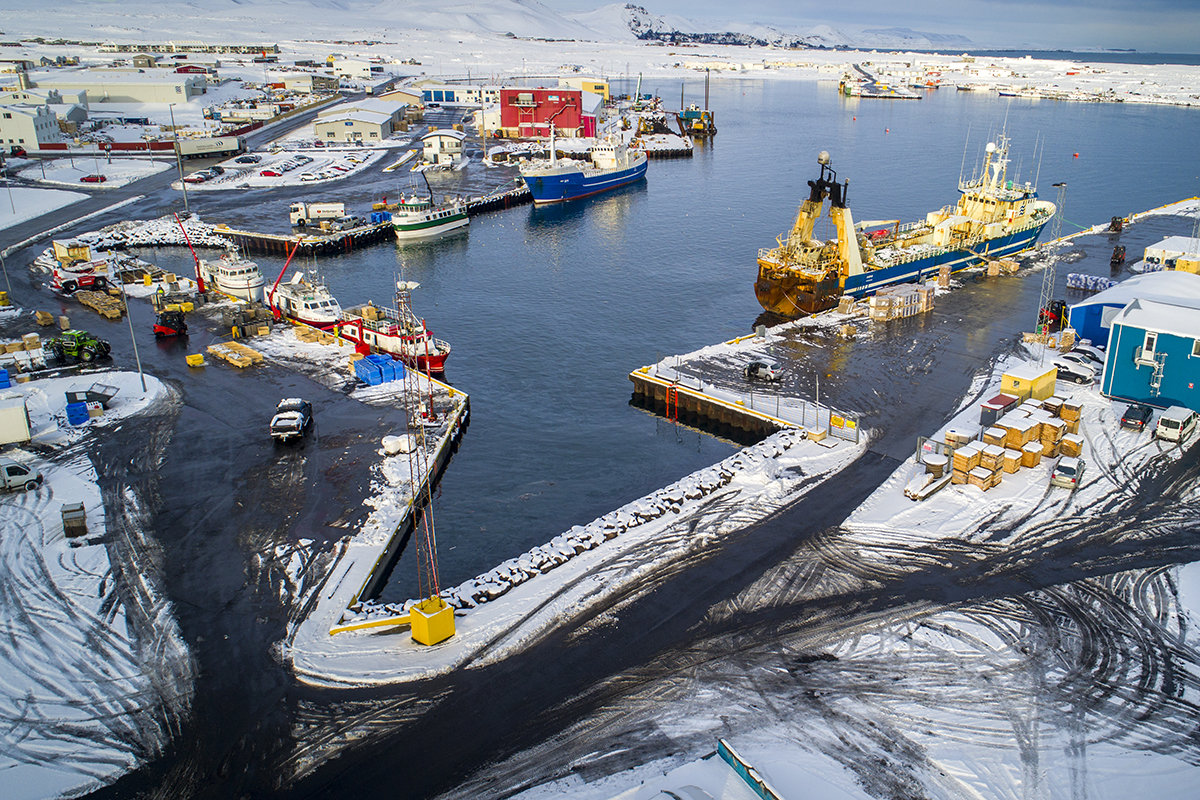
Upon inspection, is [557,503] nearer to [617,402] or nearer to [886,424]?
[617,402]

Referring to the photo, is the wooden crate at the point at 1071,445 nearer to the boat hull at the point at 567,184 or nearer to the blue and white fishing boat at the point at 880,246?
the blue and white fishing boat at the point at 880,246

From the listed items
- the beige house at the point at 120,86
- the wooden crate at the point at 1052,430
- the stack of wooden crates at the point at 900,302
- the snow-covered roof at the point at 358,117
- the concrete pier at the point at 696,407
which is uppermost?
the beige house at the point at 120,86

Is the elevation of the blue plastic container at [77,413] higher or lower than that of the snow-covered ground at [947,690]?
higher

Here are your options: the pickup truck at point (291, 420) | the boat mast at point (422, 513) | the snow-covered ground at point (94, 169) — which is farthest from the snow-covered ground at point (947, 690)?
the snow-covered ground at point (94, 169)

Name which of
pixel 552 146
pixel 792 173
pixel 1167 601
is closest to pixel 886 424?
pixel 1167 601

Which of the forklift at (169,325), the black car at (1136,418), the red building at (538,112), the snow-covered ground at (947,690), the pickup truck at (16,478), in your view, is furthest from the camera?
the red building at (538,112)

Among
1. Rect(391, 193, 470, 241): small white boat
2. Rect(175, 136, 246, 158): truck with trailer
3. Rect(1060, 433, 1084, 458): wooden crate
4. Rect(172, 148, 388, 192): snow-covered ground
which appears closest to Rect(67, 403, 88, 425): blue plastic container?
Rect(1060, 433, 1084, 458): wooden crate
